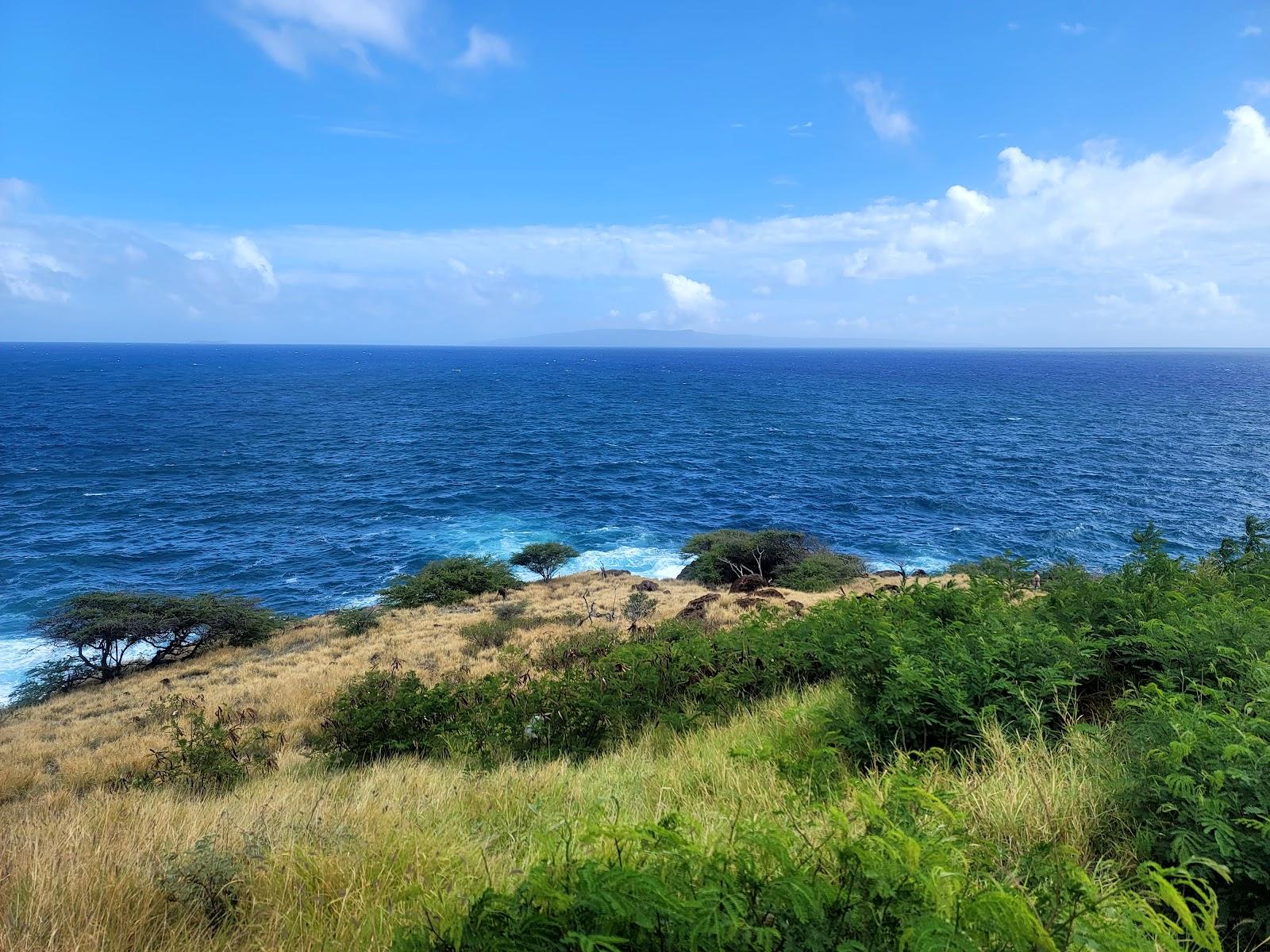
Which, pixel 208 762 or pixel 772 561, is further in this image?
pixel 772 561

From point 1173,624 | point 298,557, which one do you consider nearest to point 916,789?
point 1173,624

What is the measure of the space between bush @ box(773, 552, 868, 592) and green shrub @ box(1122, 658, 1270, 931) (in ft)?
73.9

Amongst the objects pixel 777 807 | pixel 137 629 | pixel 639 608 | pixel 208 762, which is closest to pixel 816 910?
pixel 777 807

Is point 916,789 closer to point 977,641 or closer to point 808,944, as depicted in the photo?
point 808,944

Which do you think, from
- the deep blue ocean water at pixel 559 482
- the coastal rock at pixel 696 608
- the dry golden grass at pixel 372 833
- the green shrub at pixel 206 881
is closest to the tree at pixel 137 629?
the deep blue ocean water at pixel 559 482

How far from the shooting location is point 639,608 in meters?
22.1

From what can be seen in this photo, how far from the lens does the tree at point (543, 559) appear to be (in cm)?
3228

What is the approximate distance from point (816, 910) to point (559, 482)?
1931 inches

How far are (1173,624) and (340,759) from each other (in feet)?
33.2

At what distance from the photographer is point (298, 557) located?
115 feet

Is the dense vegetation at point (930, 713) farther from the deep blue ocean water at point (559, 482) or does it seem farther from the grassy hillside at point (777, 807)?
the deep blue ocean water at point (559, 482)

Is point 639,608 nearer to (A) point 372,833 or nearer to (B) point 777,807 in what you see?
(B) point 777,807

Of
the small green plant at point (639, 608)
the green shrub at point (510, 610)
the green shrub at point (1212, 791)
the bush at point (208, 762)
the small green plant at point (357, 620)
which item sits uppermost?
the green shrub at point (1212, 791)

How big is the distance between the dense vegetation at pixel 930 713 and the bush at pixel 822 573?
16.1m
